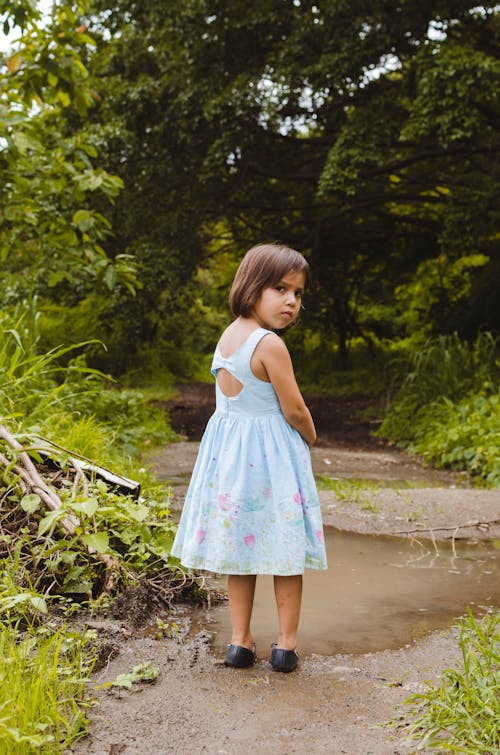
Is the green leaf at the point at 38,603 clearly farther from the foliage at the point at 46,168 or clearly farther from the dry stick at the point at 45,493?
the foliage at the point at 46,168

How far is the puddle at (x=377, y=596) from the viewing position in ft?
10.8

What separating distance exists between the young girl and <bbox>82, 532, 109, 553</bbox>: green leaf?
423mm

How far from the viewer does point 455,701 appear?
2332 millimetres

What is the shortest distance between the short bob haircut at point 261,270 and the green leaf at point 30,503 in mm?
1243

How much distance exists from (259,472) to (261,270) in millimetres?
767

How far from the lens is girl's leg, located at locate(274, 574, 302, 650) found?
2.88 m

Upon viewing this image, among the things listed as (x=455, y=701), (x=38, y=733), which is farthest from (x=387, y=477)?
(x=38, y=733)

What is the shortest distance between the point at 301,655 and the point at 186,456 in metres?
5.69

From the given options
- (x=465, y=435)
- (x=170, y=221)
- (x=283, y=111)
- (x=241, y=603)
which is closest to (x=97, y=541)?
(x=241, y=603)

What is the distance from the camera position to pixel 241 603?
2.97 metres

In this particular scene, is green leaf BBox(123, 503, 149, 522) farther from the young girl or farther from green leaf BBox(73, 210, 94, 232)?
green leaf BBox(73, 210, 94, 232)

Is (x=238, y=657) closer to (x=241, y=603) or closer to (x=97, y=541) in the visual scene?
(x=241, y=603)

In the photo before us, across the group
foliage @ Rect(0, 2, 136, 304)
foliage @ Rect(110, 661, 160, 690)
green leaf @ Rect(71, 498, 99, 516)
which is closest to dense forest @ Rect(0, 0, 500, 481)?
foliage @ Rect(0, 2, 136, 304)

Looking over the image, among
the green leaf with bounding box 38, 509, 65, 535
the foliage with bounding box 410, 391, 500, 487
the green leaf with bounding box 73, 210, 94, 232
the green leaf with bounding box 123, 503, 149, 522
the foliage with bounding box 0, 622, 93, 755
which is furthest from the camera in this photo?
the foliage with bounding box 410, 391, 500, 487
